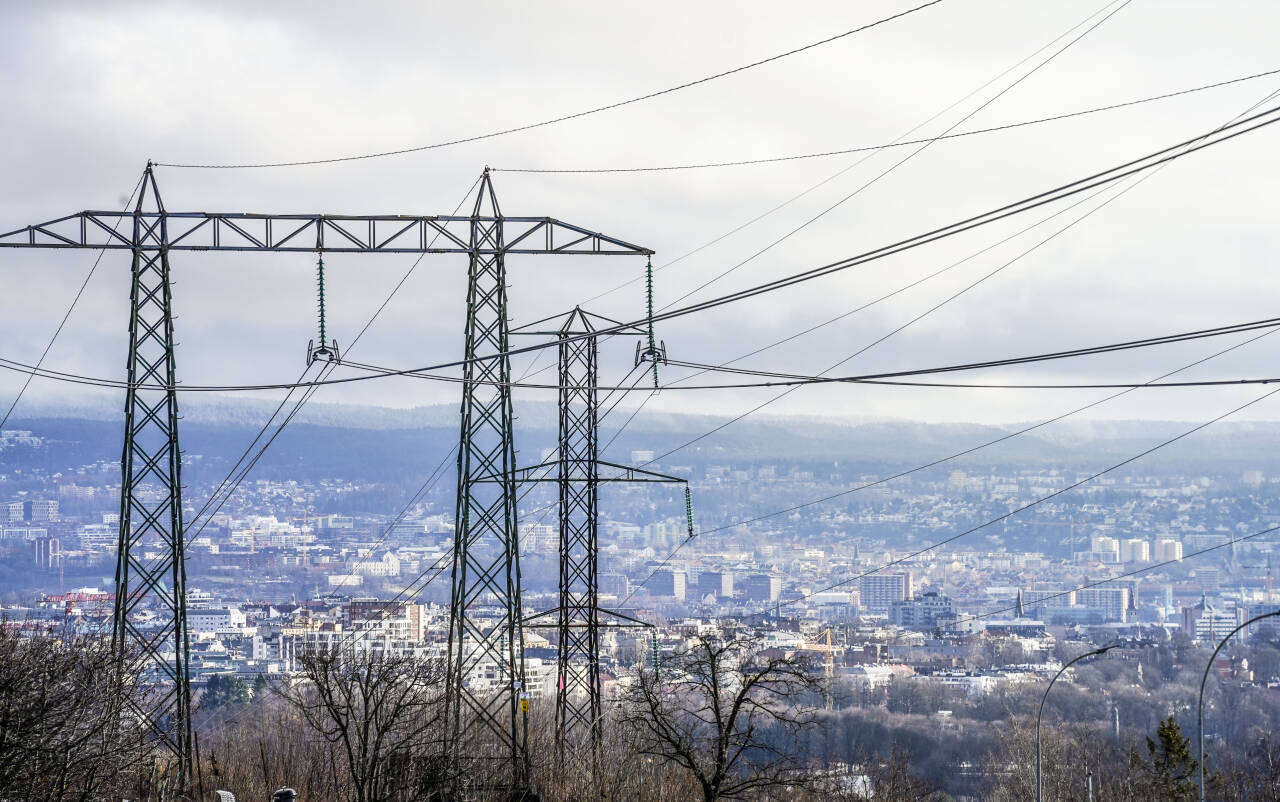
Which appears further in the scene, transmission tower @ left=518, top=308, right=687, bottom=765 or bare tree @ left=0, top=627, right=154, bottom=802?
transmission tower @ left=518, top=308, right=687, bottom=765

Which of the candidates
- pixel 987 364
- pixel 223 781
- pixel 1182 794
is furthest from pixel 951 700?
pixel 987 364

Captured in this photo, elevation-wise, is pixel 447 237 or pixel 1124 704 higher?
pixel 447 237

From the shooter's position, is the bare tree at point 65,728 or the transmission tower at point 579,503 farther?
the transmission tower at point 579,503

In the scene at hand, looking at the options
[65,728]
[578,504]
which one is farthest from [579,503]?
[65,728]

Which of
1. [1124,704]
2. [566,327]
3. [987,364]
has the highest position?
[566,327]

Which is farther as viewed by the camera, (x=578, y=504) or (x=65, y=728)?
(x=578, y=504)

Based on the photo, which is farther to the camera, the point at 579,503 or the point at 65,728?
the point at 579,503

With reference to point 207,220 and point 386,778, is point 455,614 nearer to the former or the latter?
point 386,778

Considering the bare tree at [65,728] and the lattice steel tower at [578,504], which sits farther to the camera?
the lattice steel tower at [578,504]

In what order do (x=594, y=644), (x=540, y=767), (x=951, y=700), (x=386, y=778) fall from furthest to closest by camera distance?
(x=951, y=700) → (x=540, y=767) → (x=594, y=644) → (x=386, y=778)

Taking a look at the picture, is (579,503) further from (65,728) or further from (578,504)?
(65,728)

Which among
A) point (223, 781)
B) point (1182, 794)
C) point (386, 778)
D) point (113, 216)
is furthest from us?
point (1182, 794)
